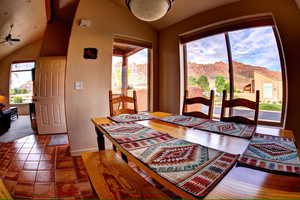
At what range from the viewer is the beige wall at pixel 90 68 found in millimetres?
2615

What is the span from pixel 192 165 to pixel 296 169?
0.43m

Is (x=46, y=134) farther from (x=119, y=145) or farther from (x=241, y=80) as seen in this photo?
(x=241, y=80)

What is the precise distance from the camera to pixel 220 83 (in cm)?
275

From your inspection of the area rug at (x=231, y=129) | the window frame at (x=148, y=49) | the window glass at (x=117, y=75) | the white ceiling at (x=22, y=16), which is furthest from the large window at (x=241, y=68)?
the white ceiling at (x=22, y=16)

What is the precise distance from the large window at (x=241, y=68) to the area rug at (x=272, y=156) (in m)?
1.51

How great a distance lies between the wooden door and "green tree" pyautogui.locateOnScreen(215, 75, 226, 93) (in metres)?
3.67

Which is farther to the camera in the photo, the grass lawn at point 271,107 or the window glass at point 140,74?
the window glass at point 140,74

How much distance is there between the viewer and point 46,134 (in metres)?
3.87

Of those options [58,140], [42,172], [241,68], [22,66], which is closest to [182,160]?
[42,172]

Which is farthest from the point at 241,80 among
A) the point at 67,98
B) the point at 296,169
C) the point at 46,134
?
the point at 46,134

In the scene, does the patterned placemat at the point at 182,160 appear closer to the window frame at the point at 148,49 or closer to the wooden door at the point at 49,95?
the window frame at the point at 148,49

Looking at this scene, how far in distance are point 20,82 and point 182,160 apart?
8778mm

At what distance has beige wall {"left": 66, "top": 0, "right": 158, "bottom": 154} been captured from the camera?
2615 mm

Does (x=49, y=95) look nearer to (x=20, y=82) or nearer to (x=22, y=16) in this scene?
(x=22, y=16)
